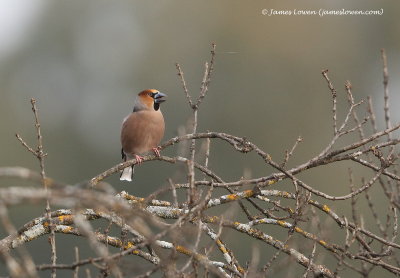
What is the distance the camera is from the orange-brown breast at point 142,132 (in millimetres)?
7456

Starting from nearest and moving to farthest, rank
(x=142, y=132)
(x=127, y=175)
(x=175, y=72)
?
(x=142, y=132)
(x=127, y=175)
(x=175, y=72)

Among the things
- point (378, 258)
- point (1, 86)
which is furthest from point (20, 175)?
point (1, 86)

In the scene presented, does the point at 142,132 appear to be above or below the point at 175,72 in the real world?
below

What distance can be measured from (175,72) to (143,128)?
33.9 meters

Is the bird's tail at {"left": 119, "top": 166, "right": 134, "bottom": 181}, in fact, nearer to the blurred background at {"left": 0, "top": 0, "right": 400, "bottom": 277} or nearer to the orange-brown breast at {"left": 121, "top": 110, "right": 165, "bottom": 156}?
the orange-brown breast at {"left": 121, "top": 110, "right": 165, "bottom": 156}

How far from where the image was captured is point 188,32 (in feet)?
164

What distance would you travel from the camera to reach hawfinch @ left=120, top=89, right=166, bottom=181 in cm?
747

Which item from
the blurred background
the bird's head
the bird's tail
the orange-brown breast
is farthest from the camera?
the blurred background

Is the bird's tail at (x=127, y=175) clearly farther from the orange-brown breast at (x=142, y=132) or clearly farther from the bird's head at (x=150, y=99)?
the bird's head at (x=150, y=99)

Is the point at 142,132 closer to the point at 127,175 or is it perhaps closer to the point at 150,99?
the point at 150,99

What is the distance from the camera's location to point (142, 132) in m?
7.52

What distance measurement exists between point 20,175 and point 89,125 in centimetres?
3695

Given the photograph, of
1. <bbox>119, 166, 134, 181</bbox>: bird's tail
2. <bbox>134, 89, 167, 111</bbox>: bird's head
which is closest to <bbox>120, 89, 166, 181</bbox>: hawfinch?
<bbox>134, 89, 167, 111</bbox>: bird's head

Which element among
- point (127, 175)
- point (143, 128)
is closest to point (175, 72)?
point (127, 175)
